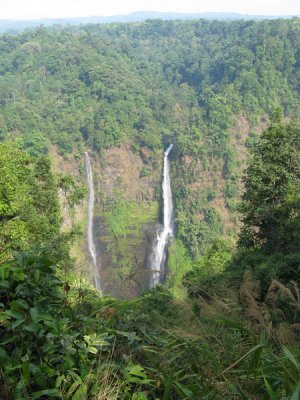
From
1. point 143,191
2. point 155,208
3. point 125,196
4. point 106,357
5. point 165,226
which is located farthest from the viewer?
point 143,191

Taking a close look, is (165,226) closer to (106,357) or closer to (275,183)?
(275,183)

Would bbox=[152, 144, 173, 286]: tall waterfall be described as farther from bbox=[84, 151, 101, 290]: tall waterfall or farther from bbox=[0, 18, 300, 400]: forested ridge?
bbox=[84, 151, 101, 290]: tall waterfall

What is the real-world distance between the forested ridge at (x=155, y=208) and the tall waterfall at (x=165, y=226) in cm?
92

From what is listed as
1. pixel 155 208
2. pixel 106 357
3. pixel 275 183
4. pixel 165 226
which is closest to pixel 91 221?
pixel 155 208

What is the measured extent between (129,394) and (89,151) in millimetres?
45998

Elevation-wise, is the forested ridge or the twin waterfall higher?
the forested ridge

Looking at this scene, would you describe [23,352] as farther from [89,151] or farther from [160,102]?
[160,102]

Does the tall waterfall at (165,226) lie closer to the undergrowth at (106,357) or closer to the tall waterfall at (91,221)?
the tall waterfall at (91,221)

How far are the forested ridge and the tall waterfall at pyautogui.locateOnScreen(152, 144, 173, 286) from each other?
0.92 m

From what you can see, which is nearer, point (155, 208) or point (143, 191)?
point (155, 208)

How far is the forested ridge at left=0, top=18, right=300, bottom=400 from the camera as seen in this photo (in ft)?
6.47

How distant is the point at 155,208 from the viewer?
4500 cm

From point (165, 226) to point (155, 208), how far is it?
3.66 m

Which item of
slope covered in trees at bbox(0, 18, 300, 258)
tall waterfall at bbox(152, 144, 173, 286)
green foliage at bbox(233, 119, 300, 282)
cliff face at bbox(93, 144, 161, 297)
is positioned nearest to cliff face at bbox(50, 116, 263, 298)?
cliff face at bbox(93, 144, 161, 297)
